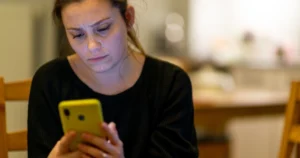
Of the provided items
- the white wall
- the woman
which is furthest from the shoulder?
the white wall

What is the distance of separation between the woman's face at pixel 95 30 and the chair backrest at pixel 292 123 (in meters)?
0.47

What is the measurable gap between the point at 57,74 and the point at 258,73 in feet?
8.47

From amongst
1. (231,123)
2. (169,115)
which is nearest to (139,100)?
(169,115)

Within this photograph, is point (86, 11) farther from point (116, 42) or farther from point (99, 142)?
point (99, 142)

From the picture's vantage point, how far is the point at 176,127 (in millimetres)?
1147

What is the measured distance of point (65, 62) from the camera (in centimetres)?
122

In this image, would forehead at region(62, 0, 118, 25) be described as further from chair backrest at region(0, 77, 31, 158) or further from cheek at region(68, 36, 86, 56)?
chair backrest at region(0, 77, 31, 158)

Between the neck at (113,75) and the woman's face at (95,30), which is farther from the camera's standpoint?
the neck at (113,75)

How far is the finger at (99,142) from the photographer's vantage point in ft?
3.24

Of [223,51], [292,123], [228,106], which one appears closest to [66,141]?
[292,123]

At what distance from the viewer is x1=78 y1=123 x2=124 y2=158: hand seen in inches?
38.8

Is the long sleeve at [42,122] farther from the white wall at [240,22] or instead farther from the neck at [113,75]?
the white wall at [240,22]

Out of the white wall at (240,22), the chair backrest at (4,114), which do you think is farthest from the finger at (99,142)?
the white wall at (240,22)

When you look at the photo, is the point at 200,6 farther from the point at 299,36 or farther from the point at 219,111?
the point at 219,111
